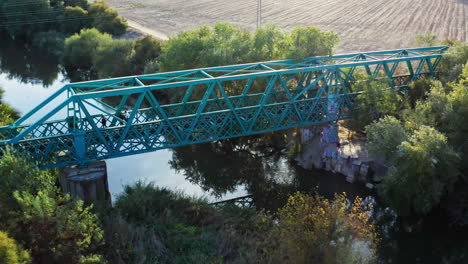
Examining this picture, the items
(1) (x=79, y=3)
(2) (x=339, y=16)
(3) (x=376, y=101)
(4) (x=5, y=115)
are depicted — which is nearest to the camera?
(3) (x=376, y=101)

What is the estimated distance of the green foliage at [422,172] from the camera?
21078 millimetres

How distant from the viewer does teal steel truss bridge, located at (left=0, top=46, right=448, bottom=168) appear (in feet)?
70.9

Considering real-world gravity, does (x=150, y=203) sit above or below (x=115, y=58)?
below

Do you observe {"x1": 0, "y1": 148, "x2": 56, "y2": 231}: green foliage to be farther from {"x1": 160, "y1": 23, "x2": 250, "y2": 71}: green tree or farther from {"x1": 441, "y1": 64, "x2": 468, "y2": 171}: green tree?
{"x1": 441, "y1": 64, "x2": 468, "y2": 171}: green tree

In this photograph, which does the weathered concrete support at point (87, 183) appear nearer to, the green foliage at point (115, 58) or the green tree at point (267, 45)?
the green tree at point (267, 45)

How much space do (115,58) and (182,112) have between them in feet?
63.0

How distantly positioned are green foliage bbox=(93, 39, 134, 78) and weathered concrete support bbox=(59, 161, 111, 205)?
75.7 ft

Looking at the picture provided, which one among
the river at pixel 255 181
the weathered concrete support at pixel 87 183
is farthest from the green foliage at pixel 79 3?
the weathered concrete support at pixel 87 183

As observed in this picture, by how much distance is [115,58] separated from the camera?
44031 mm

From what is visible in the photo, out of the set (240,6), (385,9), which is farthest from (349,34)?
(240,6)

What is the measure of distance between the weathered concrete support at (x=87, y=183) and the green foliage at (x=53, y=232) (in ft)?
15.3

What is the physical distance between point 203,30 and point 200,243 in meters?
19.4

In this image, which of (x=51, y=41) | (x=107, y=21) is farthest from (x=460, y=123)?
(x=51, y=41)

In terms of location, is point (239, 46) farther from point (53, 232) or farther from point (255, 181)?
point (53, 232)
